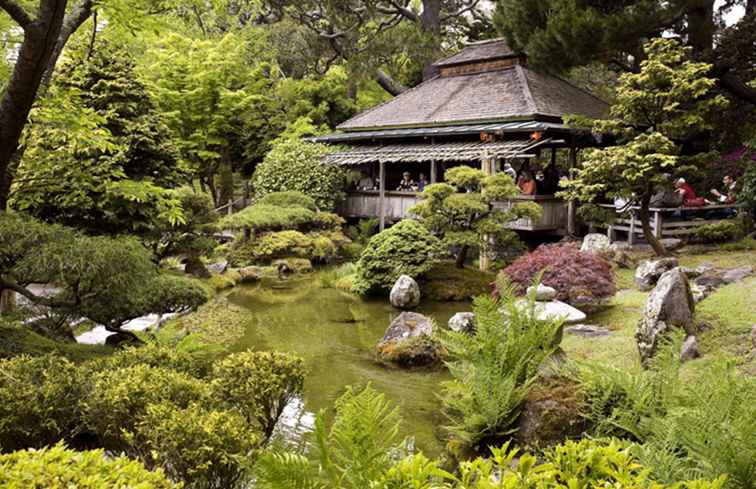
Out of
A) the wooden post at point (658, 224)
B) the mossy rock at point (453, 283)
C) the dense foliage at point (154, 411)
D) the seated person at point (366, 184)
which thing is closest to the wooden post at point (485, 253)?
the mossy rock at point (453, 283)

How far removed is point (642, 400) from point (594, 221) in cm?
1020

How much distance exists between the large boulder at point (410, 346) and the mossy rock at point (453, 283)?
3857mm

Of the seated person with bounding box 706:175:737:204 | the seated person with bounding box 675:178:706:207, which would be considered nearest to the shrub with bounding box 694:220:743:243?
the seated person with bounding box 675:178:706:207

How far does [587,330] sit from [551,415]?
4.33 metres

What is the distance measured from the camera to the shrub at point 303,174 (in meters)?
20.6

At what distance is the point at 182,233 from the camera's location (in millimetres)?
13227

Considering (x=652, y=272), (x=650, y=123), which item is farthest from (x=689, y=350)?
(x=650, y=123)

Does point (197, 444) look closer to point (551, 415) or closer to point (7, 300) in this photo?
point (551, 415)

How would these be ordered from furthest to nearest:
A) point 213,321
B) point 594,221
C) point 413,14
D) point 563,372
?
point 413,14 < point 594,221 < point 213,321 < point 563,372

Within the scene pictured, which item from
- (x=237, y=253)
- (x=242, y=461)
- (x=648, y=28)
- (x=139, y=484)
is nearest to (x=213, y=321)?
(x=237, y=253)

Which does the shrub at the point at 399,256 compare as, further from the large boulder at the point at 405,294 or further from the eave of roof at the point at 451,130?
the eave of roof at the point at 451,130

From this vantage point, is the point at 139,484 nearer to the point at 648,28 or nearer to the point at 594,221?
the point at 594,221

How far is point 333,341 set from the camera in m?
10.7

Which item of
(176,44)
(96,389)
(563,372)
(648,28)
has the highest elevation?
(176,44)
